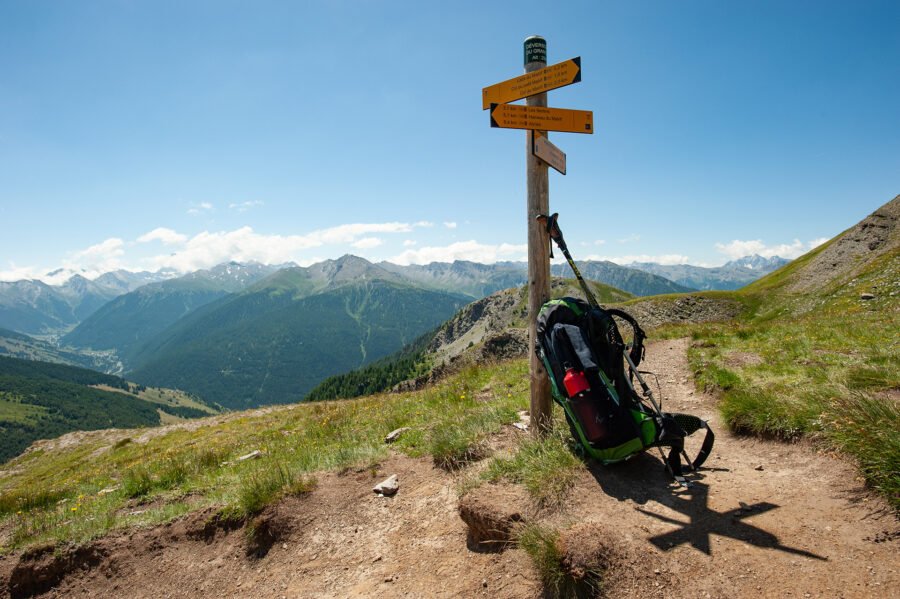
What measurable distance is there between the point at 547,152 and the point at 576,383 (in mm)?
3600

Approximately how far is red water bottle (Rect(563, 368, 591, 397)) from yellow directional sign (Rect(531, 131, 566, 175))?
10.9ft

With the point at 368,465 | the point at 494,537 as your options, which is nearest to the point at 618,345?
the point at 494,537

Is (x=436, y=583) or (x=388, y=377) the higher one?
(x=436, y=583)

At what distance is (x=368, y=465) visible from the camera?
805 centimetres

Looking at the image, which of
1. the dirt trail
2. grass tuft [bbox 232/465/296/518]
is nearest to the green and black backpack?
the dirt trail

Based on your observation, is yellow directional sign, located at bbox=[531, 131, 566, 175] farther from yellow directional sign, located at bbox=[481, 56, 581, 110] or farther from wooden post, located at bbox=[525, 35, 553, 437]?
yellow directional sign, located at bbox=[481, 56, 581, 110]

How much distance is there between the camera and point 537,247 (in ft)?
22.1

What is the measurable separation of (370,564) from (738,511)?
4.43 meters

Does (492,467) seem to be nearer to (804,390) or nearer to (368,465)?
(368,465)

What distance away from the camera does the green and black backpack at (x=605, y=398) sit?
5.31 meters

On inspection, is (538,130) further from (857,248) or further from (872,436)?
(857,248)

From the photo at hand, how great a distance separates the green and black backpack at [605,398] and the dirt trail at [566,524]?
471 mm

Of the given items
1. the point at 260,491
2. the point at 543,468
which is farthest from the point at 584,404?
the point at 260,491

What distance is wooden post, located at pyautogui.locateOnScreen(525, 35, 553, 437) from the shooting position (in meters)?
6.77
